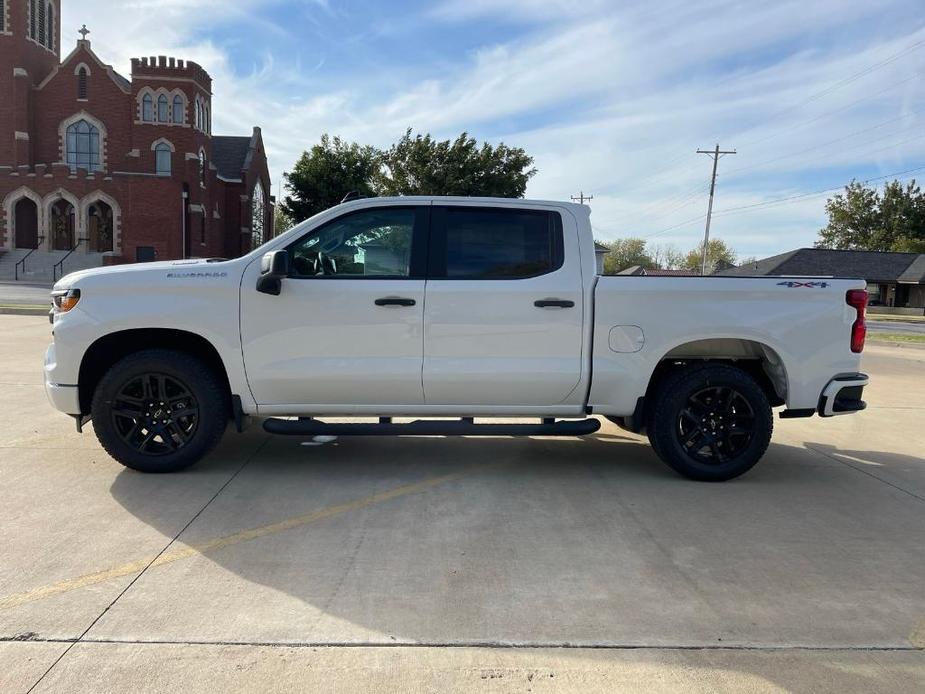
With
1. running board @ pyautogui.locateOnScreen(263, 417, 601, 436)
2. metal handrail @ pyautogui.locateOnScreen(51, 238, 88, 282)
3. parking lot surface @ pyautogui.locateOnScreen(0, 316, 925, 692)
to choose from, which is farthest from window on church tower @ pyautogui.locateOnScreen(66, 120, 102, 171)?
running board @ pyautogui.locateOnScreen(263, 417, 601, 436)

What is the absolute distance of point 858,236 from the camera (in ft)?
266

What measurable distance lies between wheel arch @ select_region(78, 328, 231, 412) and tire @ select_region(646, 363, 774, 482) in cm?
333

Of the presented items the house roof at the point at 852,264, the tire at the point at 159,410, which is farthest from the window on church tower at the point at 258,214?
the tire at the point at 159,410

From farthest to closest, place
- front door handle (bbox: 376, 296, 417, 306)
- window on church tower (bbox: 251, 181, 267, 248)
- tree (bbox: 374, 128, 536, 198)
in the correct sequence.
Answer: window on church tower (bbox: 251, 181, 267, 248) < tree (bbox: 374, 128, 536, 198) < front door handle (bbox: 376, 296, 417, 306)

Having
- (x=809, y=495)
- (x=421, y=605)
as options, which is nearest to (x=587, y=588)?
(x=421, y=605)

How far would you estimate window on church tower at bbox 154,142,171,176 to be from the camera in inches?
1801

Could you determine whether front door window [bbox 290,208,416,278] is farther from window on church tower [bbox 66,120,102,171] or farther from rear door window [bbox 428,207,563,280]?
window on church tower [bbox 66,120,102,171]

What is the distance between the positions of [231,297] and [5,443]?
109 inches

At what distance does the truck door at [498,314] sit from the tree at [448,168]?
115 ft

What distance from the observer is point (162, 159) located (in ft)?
151

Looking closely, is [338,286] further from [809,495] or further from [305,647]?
[809,495]

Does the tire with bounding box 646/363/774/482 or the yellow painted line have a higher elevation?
the tire with bounding box 646/363/774/482

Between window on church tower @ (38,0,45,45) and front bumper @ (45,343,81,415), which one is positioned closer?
front bumper @ (45,343,81,415)

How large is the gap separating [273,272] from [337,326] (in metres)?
0.59
